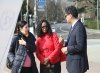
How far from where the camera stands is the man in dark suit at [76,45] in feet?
17.5

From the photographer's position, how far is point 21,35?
579 cm

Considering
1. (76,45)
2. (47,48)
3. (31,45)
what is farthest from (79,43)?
(47,48)

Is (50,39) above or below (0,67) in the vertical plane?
below

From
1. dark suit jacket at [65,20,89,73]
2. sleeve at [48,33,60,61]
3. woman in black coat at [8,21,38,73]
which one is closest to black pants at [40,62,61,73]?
sleeve at [48,33,60,61]

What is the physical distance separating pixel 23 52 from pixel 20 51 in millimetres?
47

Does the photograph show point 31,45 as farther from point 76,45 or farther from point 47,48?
point 76,45

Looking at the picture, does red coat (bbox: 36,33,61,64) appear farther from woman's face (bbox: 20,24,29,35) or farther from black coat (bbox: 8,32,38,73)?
woman's face (bbox: 20,24,29,35)

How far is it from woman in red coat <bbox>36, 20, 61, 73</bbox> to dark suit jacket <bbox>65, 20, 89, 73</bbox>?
20.8 inches

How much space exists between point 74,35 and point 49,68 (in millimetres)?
970

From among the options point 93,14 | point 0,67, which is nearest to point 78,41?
point 0,67

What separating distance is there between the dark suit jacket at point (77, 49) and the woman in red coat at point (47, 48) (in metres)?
0.53

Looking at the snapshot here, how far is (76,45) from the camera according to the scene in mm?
5359

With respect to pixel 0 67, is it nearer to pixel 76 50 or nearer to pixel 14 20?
pixel 14 20

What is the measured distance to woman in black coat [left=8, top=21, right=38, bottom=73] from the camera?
5.71 metres
